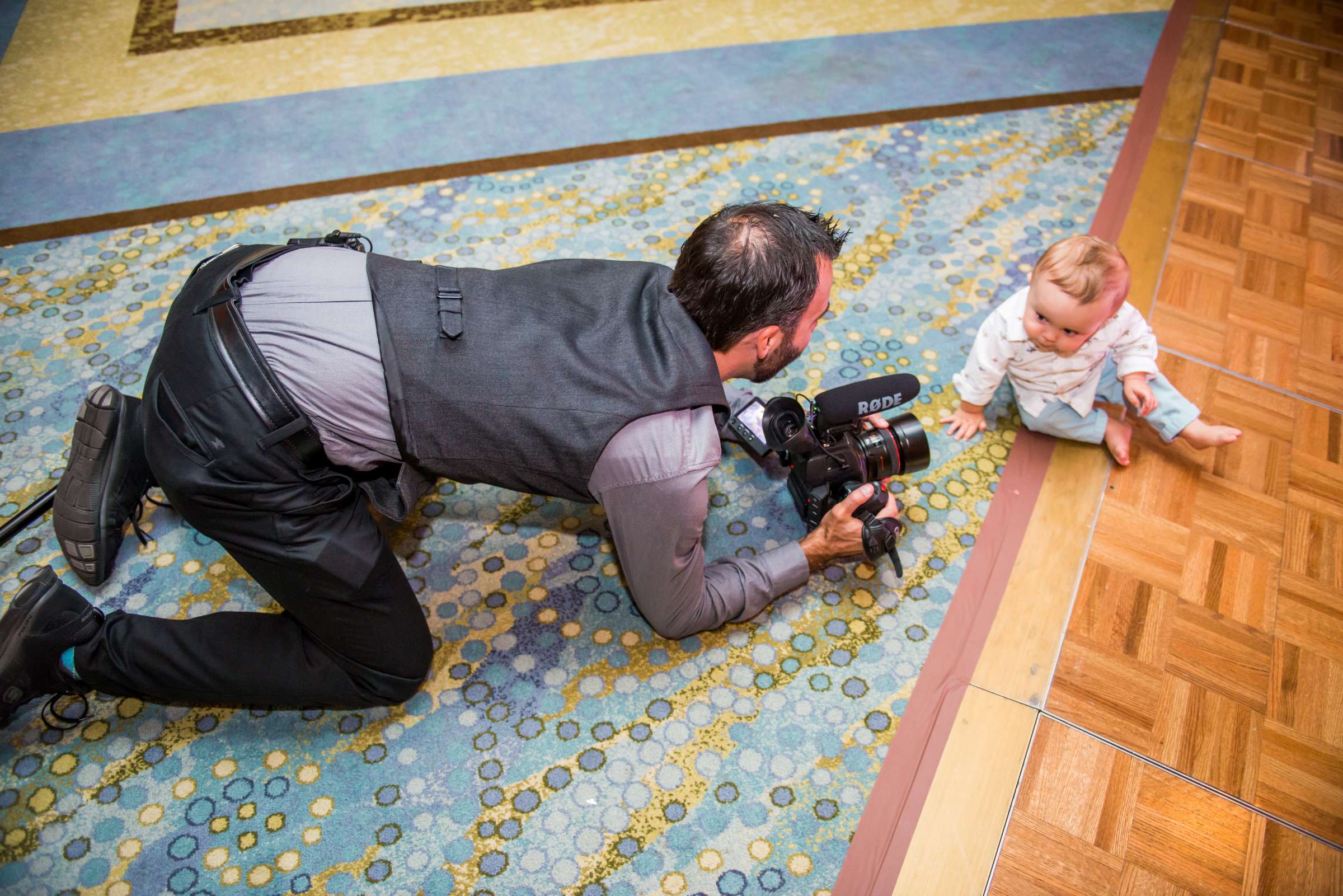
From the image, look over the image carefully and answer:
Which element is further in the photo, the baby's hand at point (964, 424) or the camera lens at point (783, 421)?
the baby's hand at point (964, 424)

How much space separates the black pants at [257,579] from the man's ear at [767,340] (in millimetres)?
695

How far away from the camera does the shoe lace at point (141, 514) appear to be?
5.96 feet

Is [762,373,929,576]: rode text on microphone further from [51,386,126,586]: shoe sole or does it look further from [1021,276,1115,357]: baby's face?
[51,386,126,586]: shoe sole

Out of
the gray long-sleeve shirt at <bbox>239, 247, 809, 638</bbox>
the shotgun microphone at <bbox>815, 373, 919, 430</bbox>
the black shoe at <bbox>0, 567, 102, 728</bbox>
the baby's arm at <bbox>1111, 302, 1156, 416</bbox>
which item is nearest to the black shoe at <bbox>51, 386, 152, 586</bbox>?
the black shoe at <bbox>0, 567, 102, 728</bbox>

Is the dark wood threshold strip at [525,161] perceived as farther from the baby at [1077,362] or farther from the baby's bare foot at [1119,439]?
the baby's bare foot at [1119,439]

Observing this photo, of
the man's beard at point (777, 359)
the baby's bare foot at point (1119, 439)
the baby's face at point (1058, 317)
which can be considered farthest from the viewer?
the baby's bare foot at point (1119, 439)

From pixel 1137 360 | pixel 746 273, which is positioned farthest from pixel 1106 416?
pixel 746 273

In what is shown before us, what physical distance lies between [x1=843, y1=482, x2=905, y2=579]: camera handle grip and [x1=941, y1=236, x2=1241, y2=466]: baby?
1.57 feet

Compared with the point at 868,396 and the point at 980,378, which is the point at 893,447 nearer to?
the point at 868,396

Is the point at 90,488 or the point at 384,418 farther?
the point at 90,488

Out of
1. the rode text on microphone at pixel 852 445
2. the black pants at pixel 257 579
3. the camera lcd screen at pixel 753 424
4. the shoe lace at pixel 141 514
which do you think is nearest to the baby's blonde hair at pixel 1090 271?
the rode text on microphone at pixel 852 445

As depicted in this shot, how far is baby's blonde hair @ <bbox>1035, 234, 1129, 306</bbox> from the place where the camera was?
5.72 ft

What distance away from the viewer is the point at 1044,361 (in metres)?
1.96

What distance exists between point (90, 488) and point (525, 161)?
1.64 m
